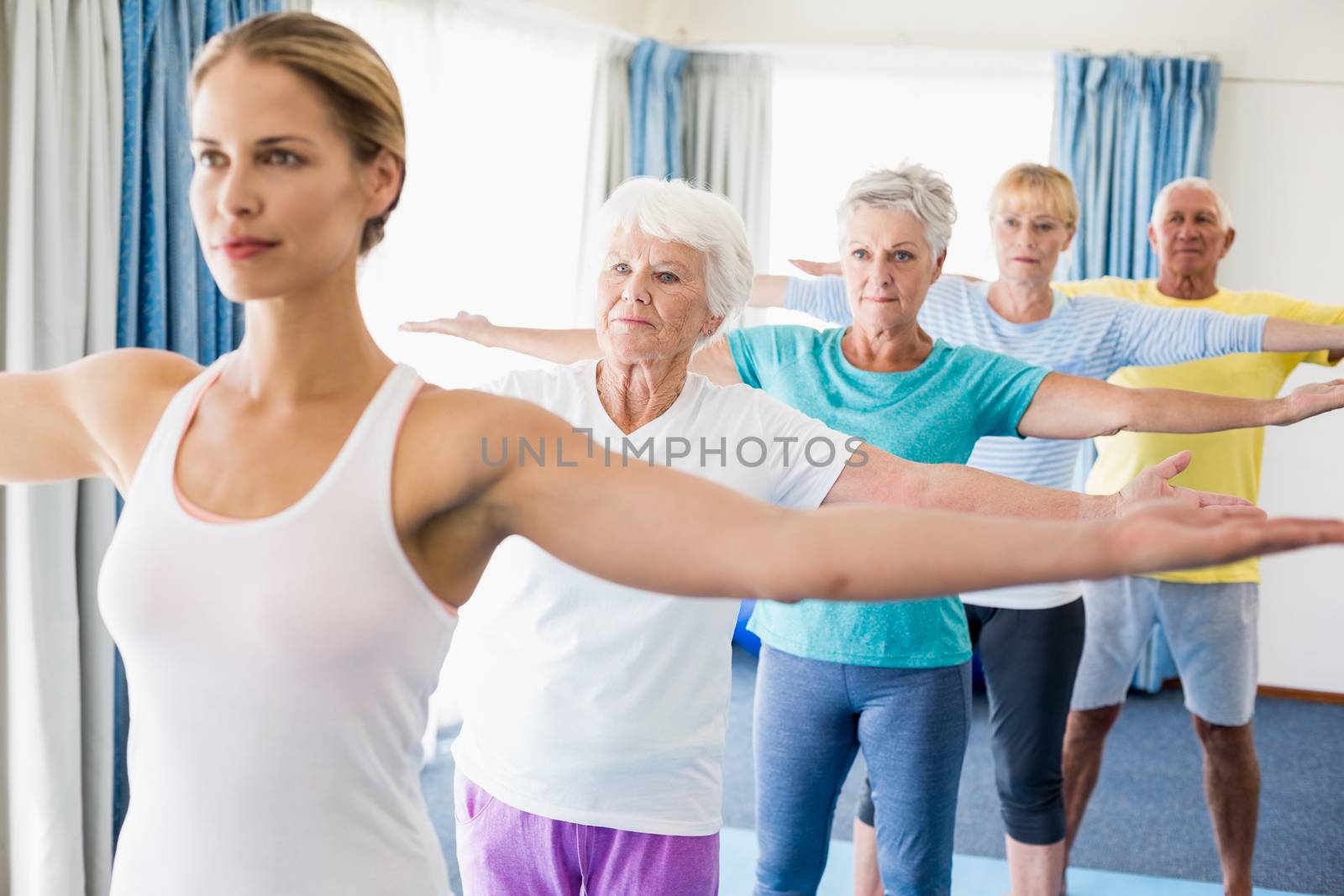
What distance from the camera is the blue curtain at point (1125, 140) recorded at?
4.80 m

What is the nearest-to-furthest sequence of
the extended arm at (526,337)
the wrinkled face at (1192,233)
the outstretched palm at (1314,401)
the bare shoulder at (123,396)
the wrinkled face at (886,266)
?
the bare shoulder at (123,396) < the outstretched palm at (1314,401) < the wrinkled face at (886,266) < the extended arm at (526,337) < the wrinkled face at (1192,233)

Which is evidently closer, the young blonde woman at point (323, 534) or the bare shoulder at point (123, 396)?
the young blonde woman at point (323, 534)

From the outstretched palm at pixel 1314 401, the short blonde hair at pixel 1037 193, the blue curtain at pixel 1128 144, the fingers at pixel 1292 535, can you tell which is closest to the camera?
the fingers at pixel 1292 535

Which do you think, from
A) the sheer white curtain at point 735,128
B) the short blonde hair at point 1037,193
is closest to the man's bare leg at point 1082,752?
the short blonde hair at point 1037,193

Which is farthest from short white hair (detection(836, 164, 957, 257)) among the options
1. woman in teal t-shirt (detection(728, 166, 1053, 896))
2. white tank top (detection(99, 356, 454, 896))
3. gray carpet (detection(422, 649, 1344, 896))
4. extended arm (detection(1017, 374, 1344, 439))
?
gray carpet (detection(422, 649, 1344, 896))

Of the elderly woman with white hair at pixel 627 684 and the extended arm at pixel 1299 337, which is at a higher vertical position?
the extended arm at pixel 1299 337

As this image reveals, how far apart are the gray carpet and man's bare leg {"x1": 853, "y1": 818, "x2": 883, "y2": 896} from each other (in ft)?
2.43

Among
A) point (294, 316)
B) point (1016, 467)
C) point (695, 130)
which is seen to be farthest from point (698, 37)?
point (294, 316)

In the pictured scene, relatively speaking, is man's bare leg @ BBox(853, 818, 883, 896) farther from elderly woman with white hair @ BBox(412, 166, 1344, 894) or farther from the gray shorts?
the gray shorts

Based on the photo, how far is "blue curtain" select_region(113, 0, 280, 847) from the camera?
2.73 metres

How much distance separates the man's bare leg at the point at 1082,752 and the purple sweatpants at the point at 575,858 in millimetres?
1722

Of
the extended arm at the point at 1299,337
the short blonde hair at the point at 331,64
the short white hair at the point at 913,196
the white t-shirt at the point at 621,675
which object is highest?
the short white hair at the point at 913,196

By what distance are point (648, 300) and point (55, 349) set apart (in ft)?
5.06

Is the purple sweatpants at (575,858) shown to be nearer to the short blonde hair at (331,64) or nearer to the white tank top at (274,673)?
the white tank top at (274,673)
